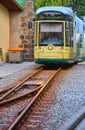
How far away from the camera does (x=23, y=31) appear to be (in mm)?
32688

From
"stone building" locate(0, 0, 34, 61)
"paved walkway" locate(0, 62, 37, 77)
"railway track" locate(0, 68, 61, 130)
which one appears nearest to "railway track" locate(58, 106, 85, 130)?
"railway track" locate(0, 68, 61, 130)

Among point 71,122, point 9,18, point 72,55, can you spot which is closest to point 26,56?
point 9,18

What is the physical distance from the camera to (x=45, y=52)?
25.0 m

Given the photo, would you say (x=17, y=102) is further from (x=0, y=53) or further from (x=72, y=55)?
(x=0, y=53)

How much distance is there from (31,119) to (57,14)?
47.4ft

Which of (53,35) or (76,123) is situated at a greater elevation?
(53,35)

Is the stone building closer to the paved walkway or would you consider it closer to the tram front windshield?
the paved walkway

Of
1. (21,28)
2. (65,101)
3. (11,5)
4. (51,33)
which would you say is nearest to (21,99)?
(65,101)

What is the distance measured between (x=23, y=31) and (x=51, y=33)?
8063 mm

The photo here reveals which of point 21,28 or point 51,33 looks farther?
point 21,28

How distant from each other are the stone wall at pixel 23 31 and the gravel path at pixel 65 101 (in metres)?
12.5

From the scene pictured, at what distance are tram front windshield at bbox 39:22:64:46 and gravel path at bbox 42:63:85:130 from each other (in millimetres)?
4876

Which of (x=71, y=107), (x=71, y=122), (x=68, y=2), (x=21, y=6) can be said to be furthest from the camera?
(x=68, y=2)

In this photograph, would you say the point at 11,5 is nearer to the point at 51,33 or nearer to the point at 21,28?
the point at 21,28
